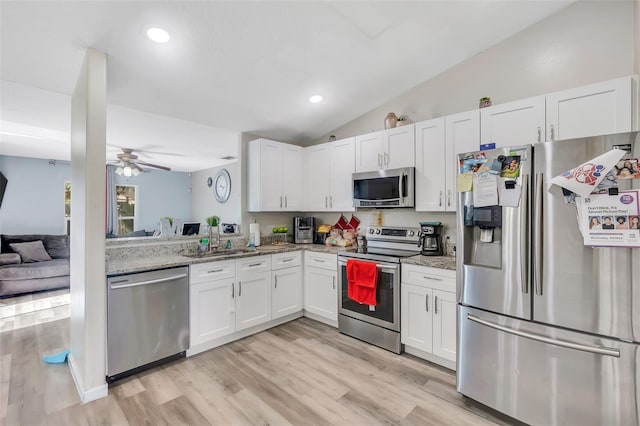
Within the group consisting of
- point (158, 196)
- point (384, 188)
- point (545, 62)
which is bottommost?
point (384, 188)

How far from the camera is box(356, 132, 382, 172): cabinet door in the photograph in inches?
131

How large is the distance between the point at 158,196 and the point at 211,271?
18.8 ft

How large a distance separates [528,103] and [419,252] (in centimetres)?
164

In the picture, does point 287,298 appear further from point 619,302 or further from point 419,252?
point 619,302

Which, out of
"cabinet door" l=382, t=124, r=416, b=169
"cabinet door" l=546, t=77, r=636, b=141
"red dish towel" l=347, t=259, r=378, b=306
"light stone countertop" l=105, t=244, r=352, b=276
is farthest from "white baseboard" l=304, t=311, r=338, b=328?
"cabinet door" l=546, t=77, r=636, b=141

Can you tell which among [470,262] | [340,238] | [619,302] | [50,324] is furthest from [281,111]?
[50,324]

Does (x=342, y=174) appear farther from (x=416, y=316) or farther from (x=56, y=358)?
(x=56, y=358)

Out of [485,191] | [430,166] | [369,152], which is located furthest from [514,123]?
[369,152]

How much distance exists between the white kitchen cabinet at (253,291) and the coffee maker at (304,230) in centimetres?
84

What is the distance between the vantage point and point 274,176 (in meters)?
3.87

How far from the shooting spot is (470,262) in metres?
2.12

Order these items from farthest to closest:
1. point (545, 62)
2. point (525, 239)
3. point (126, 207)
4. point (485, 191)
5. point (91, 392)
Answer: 1. point (126, 207)
2. point (545, 62)
3. point (91, 392)
4. point (485, 191)
5. point (525, 239)

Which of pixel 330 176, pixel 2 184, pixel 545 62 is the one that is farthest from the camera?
pixel 2 184

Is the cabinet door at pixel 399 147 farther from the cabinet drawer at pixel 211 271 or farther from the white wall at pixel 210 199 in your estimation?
the white wall at pixel 210 199
